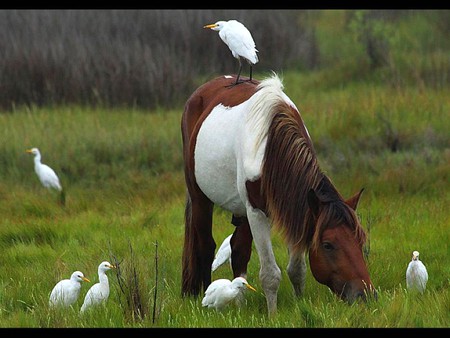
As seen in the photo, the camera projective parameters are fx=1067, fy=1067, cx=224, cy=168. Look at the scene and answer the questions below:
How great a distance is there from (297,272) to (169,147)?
5.91 m

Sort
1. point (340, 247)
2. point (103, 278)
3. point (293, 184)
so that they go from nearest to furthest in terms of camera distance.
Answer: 1. point (340, 247)
2. point (293, 184)
3. point (103, 278)

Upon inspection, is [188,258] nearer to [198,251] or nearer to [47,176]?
[198,251]

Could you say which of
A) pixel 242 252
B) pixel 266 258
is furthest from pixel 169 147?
pixel 266 258

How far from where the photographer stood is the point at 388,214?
9.83 meters

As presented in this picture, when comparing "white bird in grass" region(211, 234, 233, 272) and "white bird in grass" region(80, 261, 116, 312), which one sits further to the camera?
"white bird in grass" region(211, 234, 233, 272)

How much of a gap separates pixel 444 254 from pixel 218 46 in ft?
34.1

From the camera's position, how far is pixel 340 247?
629cm

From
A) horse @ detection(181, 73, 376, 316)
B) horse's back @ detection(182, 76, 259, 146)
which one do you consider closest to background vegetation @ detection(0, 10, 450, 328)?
horse @ detection(181, 73, 376, 316)

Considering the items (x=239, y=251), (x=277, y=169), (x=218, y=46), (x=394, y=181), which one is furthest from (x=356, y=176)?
(x=218, y=46)

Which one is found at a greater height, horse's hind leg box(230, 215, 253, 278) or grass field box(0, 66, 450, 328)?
horse's hind leg box(230, 215, 253, 278)

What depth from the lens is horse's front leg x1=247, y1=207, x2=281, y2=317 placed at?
6.77 meters

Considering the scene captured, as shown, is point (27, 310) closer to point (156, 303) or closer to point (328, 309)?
point (156, 303)

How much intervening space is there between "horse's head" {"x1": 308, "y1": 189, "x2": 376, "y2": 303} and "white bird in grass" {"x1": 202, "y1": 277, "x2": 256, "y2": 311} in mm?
699

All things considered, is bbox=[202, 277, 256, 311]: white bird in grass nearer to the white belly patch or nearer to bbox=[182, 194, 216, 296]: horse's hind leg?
the white belly patch
